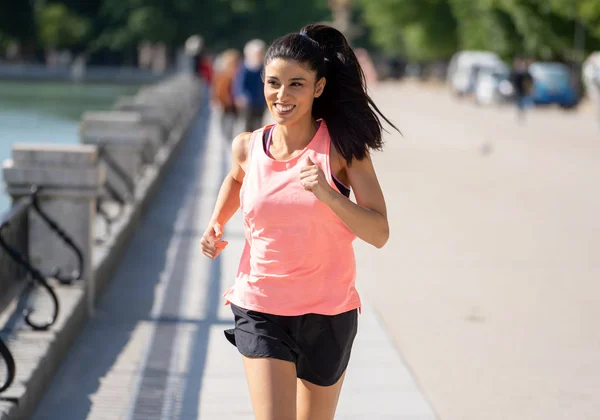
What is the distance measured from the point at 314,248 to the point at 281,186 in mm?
222

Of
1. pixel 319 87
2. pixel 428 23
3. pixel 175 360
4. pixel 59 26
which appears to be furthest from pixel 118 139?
pixel 59 26

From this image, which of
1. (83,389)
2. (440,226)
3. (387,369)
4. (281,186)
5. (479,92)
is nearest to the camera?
(281,186)

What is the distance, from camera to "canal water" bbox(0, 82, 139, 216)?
93.8 ft

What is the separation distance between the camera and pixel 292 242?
141 inches

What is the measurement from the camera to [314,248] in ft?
11.8

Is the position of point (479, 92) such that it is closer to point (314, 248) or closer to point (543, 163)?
point (543, 163)

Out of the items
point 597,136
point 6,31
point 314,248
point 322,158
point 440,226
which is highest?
point 322,158

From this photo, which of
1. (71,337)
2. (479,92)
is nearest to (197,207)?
(71,337)

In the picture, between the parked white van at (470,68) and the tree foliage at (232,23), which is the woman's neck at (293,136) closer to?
the parked white van at (470,68)

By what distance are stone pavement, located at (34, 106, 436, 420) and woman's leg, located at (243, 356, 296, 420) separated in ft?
6.03

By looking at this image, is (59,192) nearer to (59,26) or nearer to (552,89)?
(552,89)

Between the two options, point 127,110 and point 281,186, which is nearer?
point 281,186

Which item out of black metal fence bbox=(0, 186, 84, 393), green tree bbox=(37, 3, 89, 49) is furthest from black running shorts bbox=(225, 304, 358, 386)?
green tree bbox=(37, 3, 89, 49)

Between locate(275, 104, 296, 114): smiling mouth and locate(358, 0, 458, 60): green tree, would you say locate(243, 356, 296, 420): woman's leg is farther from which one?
locate(358, 0, 458, 60): green tree
